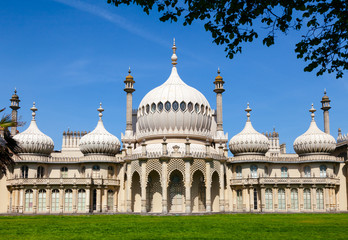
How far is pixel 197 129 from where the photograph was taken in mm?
66312

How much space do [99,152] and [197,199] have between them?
52.0ft

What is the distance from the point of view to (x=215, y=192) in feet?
212

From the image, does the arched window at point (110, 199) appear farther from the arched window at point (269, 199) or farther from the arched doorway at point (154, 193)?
the arched window at point (269, 199)

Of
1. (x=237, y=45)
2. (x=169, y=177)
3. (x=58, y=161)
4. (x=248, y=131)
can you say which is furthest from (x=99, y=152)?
(x=237, y=45)

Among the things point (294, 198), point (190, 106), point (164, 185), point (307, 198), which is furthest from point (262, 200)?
point (190, 106)

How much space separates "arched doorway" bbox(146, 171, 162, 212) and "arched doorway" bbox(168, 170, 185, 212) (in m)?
1.47

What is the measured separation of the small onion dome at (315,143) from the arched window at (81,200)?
101 feet

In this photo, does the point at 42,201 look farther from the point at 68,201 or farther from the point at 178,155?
the point at 178,155

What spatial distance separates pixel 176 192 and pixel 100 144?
1343 centimetres

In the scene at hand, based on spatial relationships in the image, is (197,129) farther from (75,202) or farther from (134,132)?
(75,202)

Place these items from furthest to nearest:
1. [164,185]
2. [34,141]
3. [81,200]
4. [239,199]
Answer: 1. [34,141]
2. [239,199]
3. [81,200]
4. [164,185]

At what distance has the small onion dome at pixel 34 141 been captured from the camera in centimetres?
6700

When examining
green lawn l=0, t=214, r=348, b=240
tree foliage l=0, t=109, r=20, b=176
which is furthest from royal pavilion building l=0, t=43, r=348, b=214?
tree foliage l=0, t=109, r=20, b=176

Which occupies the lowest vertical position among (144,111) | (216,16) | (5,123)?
(5,123)
